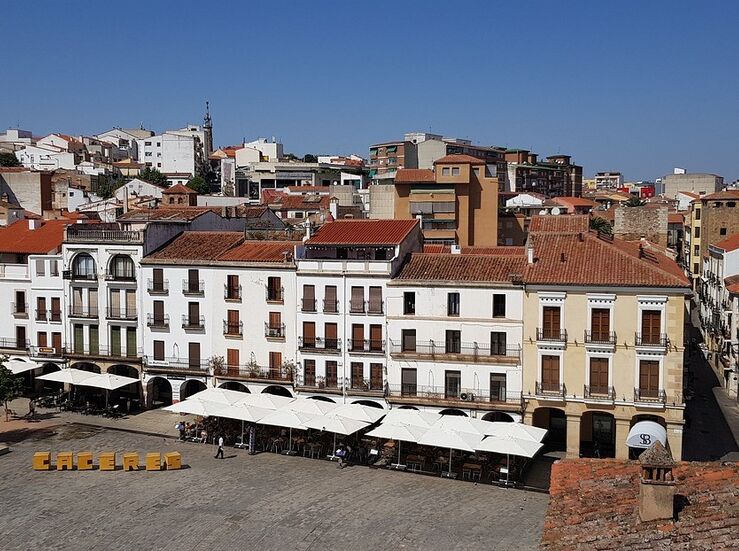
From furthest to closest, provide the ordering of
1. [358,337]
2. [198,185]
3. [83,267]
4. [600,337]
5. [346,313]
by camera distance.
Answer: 1. [198,185]
2. [83,267]
3. [346,313]
4. [358,337]
5. [600,337]

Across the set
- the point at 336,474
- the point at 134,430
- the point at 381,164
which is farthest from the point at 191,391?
the point at 381,164

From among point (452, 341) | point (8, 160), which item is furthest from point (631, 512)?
point (8, 160)

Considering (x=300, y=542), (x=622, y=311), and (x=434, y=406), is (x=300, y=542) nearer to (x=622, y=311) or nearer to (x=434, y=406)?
(x=434, y=406)

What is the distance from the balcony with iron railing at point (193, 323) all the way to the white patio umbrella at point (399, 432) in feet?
49.2

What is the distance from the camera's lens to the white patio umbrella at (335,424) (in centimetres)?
3878

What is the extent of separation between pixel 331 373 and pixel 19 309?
76.2ft

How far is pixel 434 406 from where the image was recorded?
4247 centimetres

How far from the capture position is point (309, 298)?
150ft

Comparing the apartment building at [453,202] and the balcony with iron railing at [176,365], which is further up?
the apartment building at [453,202]

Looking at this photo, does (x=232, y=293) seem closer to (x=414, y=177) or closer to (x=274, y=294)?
(x=274, y=294)

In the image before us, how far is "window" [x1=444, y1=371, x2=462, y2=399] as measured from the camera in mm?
42344

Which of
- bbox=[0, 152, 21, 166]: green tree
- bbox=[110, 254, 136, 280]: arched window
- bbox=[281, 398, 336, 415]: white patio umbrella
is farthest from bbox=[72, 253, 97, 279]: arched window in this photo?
bbox=[0, 152, 21, 166]: green tree

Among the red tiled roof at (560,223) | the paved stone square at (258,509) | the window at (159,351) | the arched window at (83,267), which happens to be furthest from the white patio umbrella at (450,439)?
the arched window at (83,267)

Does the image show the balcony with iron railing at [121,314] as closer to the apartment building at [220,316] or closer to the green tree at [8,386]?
the apartment building at [220,316]
